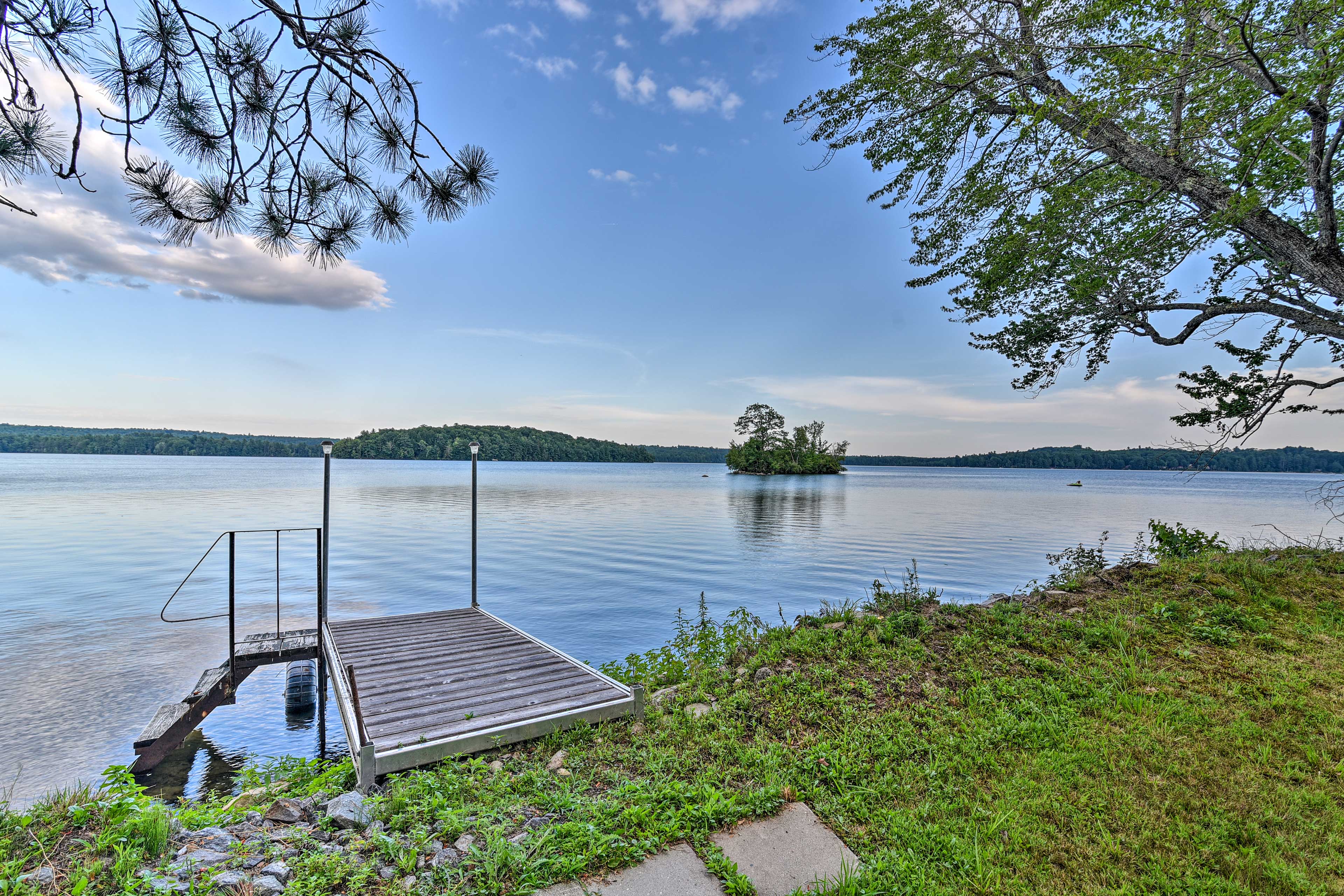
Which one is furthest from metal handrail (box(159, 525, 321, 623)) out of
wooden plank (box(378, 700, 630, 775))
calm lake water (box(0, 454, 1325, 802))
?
wooden plank (box(378, 700, 630, 775))

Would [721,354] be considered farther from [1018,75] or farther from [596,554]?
[1018,75]

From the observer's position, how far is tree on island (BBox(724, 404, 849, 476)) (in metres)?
99.4

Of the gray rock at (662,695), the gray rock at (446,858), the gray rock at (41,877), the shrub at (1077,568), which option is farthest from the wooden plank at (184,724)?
the shrub at (1077,568)

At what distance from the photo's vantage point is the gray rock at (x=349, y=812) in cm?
328

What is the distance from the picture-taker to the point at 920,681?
204 inches

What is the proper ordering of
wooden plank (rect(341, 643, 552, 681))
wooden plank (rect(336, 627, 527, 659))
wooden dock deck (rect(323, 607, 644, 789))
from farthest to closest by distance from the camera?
wooden plank (rect(336, 627, 527, 659))
wooden plank (rect(341, 643, 552, 681))
wooden dock deck (rect(323, 607, 644, 789))

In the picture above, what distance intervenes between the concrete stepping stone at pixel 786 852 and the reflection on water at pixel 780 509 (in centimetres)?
1868

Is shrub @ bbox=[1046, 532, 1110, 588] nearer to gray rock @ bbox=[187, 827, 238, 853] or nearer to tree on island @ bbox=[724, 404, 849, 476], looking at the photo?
gray rock @ bbox=[187, 827, 238, 853]

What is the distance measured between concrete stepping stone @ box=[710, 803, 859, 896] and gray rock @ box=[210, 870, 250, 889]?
2306 millimetres

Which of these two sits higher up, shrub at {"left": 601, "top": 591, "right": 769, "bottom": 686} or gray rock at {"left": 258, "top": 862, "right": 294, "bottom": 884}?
gray rock at {"left": 258, "top": 862, "right": 294, "bottom": 884}

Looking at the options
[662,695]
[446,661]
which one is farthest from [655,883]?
[446,661]

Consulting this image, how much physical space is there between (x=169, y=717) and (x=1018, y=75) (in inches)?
513

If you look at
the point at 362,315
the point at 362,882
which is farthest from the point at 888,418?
the point at 362,882

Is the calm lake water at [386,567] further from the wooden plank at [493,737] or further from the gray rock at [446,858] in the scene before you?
the gray rock at [446,858]
